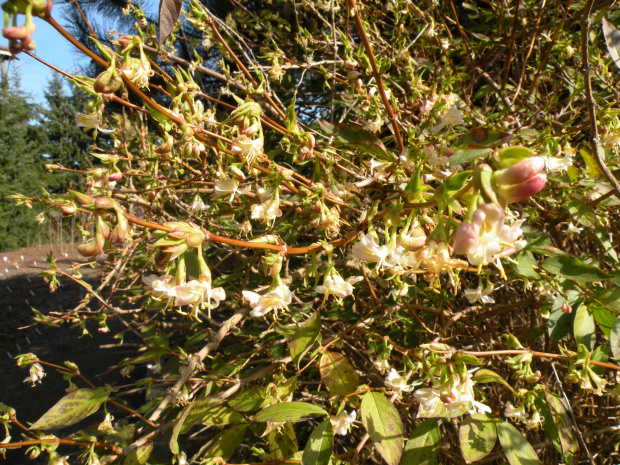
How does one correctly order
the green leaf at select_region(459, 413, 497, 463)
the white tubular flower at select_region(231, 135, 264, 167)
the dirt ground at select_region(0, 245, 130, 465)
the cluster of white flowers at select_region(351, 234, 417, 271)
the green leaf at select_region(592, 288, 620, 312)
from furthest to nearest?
the dirt ground at select_region(0, 245, 130, 465) → the green leaf at select_region(592, 288, 620, 312) → the green leaf at select_region(459, 413, 497, 463) → the white tubular flower at select_region(231, 135, 264, 167) → the cluster of white flowers at select_region(351, 234, 417, 271)

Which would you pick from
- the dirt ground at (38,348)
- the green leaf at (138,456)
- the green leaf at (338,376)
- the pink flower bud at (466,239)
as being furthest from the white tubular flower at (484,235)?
the dirt ground at (38,348)

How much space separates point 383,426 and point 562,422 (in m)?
0.48

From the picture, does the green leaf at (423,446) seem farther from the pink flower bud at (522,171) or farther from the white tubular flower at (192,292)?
the pink flower bud at (522,171)

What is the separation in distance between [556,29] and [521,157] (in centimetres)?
148

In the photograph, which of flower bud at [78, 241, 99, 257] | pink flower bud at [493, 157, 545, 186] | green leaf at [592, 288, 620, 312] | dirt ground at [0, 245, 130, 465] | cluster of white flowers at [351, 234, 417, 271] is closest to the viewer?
pink flower bud at [493, 157, 545, 186]

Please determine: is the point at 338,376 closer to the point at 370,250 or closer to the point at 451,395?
the point at 451,395

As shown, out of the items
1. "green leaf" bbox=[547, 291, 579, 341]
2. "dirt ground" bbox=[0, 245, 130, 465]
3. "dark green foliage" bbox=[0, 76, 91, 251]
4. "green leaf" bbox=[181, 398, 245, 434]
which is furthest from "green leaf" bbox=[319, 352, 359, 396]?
"dark green foliage" bbox=[0, 76, 91, 251]

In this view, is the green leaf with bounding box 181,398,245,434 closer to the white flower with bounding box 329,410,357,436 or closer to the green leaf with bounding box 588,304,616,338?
the white flower with bounding box 329,410,357,436

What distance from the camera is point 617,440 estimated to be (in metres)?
1.38

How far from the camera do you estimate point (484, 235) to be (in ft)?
1.63

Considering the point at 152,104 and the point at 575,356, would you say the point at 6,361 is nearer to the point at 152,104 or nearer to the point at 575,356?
the point at 152,104

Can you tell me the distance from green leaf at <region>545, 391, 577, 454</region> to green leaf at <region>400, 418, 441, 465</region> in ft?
1.02

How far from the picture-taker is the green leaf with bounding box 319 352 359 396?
3.38ft

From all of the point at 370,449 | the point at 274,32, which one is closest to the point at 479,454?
the point at 370,449
